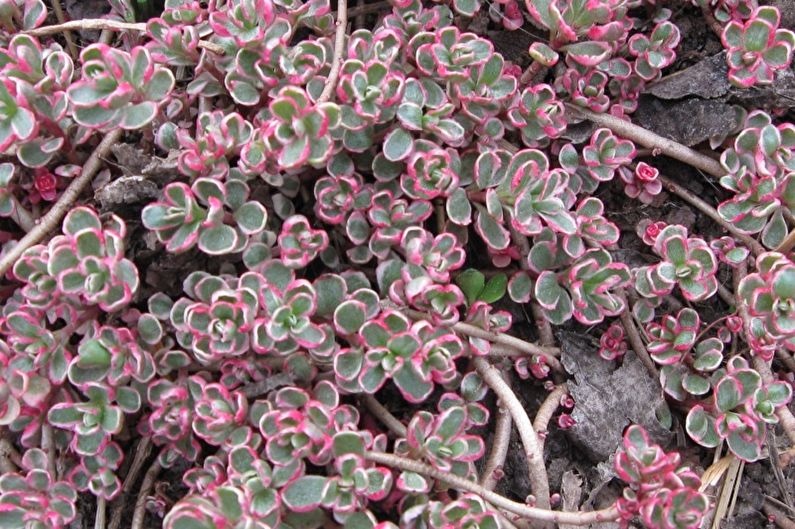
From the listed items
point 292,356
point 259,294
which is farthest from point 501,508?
point 259,294

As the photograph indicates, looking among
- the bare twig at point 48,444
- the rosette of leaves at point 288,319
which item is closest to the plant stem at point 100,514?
the bare twig at point 48,444

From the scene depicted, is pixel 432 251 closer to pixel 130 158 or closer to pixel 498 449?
pixel 498 449

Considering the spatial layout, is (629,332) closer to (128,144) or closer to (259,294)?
(259,294)

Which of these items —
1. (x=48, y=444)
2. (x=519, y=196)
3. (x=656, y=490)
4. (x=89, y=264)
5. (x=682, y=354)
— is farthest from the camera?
(x=682, y=354)

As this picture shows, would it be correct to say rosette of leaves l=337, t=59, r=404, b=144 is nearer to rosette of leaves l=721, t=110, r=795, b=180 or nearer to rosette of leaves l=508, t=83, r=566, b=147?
rosette of leaves l=508, t=83, r=566, b=147

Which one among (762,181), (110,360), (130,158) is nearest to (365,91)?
(130,158)
